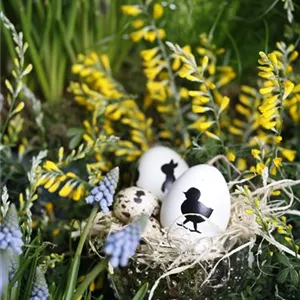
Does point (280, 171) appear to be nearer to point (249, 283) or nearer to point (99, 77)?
point (249, 283)

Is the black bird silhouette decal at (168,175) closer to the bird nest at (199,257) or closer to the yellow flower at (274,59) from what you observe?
the bird nest at (199,257)

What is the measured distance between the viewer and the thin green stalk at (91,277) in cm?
67

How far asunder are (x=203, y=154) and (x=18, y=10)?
0.42m

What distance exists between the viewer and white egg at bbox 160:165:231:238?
2.73ft

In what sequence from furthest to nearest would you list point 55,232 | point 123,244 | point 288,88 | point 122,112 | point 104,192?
1. point 122,112
2. point 55,232
3. point 288,88
4. point 104,192
5. point 123,244

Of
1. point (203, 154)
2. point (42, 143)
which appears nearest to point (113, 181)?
point (203, 154)

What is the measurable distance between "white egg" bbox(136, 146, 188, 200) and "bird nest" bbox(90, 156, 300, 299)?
0.08 m

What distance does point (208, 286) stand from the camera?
2.76ft

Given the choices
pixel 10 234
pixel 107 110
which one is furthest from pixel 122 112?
pixel 10 234

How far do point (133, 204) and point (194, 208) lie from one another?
85 mm

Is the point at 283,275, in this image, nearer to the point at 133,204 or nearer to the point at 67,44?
the point at 133,204

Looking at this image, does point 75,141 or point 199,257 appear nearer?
point 199,257

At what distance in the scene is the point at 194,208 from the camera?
2.72 feet

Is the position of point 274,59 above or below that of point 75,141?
above
